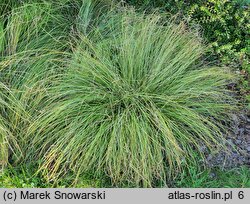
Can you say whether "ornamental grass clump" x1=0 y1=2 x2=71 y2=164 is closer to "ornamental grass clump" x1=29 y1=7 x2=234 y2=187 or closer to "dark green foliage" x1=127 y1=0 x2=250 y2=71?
"ornamental grass clump" x1=29 y1=7 x2=234 y2=187

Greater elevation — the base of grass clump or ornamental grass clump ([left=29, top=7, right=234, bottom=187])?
ornamental grass clump ([left=29, top=7, right=234, bottom=187])

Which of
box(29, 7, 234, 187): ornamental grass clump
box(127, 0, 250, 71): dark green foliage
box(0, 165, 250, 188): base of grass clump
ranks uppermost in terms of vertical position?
box(127, 0, 250, 71): dark green foliage

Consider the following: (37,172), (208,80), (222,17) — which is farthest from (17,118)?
(222,17)

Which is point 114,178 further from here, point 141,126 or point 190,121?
point 190,121

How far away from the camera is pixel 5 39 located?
3389 millimetres

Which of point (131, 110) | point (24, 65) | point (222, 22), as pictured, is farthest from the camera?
point (222, 22)

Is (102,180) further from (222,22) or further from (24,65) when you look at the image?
(222,22)

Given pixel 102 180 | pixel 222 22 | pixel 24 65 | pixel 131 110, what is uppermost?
pixel 222 22

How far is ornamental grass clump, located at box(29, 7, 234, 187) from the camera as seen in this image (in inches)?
119

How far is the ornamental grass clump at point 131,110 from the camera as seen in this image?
3.02m

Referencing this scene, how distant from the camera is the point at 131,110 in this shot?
3.09 meters

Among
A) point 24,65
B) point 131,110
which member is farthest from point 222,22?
point 24,65

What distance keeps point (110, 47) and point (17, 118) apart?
3.22ft

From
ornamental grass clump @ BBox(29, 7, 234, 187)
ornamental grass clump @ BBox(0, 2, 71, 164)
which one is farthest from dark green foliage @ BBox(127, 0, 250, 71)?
ornamental grass clump @ BBox(0, 2, 71, 164)
